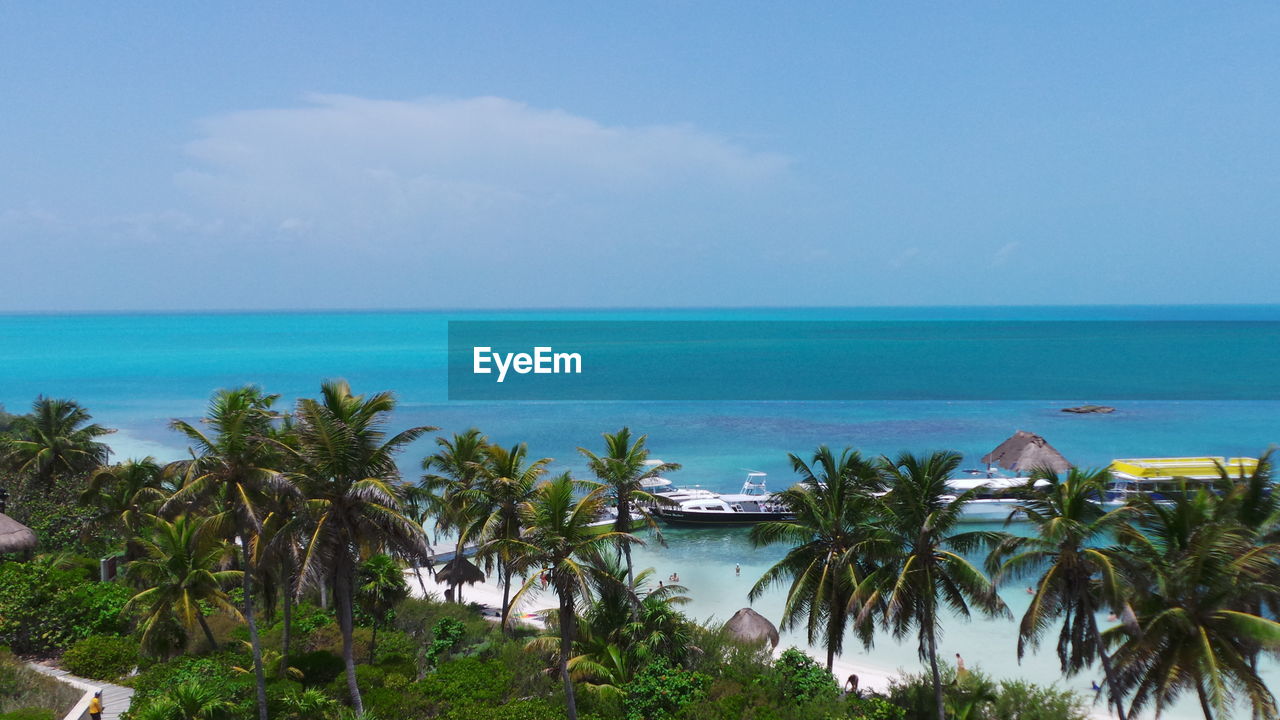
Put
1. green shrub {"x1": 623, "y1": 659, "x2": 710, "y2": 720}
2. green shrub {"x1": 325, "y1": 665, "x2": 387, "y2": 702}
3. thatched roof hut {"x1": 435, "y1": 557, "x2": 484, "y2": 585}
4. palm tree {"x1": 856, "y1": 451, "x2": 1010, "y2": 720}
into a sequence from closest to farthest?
palm tree {"x1": 856, "y1": 451, "x2": 1010, "y2": 720} → green shrub {"x1": 623, "y1": 659, "x2": 710, "y2": 720} → green shrub {"x1": 325, "y1": 665, "x2": 387, "y2": 702} → thatched roof hut {"x1": 435, "y1": 557, "x2": 484, "y2": 585}

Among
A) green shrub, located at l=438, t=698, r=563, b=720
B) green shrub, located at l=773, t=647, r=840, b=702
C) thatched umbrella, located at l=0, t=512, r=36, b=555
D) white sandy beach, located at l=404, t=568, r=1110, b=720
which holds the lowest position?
white sandy beach, located at l=404, t=568, r=1110, b=720

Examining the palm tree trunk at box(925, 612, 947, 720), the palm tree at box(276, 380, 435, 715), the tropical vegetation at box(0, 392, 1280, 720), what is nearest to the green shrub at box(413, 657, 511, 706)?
the tropical vegetation at box(0, 392, 1280, 720)

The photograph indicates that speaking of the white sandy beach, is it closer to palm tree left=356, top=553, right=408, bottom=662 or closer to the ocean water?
the ocean water

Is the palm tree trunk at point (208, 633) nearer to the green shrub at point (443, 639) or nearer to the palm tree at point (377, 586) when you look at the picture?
the palm tree at point (377, 586)

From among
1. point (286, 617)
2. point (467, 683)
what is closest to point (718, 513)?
point (467, 683)

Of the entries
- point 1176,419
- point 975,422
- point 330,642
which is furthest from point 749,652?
point 1176,419
